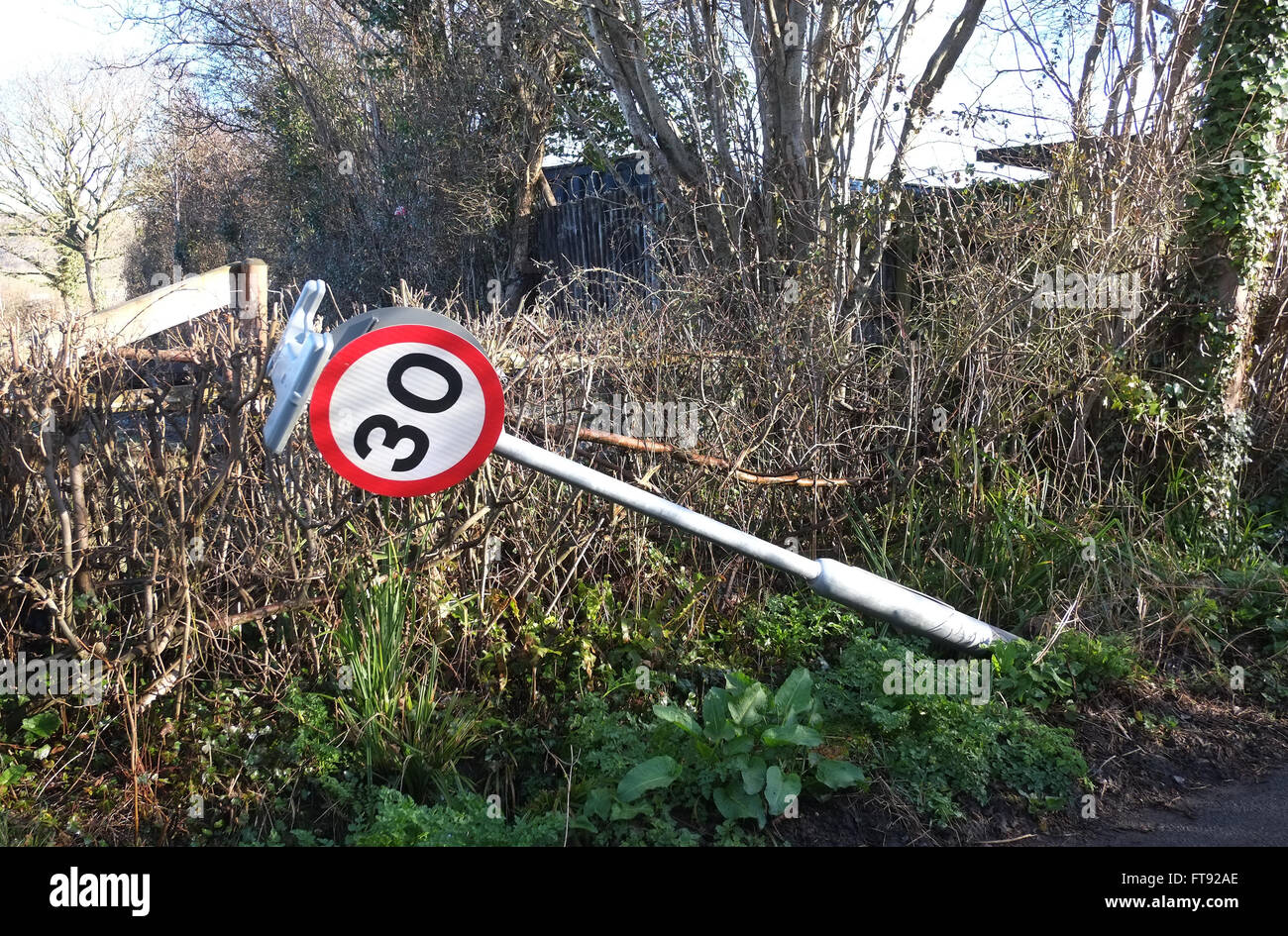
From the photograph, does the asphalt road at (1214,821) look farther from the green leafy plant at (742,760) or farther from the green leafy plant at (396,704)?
the green leafy plant at (396,704)

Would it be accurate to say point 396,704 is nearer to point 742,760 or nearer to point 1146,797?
point 742,760

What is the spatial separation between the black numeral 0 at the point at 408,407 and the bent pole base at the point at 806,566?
0.29 metres

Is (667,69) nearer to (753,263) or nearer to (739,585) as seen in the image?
(753,263)

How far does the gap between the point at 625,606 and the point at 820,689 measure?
3.34 ft

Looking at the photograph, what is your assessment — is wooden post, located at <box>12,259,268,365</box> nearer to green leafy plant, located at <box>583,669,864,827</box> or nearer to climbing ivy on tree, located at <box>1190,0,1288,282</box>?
green leafy plant, located at <box>583,669,864,827</box>

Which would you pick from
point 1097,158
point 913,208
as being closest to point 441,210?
point 913,208

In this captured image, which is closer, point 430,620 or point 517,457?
point 517,457

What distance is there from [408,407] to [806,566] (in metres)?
1.72

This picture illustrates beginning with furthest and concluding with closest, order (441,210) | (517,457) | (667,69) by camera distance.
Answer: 1. (441,210)
2. (667,69)
3. (517,457)

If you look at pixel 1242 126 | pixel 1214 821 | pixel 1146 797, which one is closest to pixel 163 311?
pixel 1146 797

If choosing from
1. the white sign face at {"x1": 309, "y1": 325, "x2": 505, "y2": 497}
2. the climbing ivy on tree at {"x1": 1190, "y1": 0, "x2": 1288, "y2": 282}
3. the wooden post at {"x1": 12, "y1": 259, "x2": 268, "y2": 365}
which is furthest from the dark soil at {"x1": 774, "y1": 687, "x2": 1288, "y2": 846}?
the climbing ivy on tree at {"x1": 1190, "y1": 0, "x2": 1288, "y2": 282}

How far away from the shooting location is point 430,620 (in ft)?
14.5

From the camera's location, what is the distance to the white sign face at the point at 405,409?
235 centimetres

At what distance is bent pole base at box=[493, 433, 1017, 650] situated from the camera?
293 centimetres
